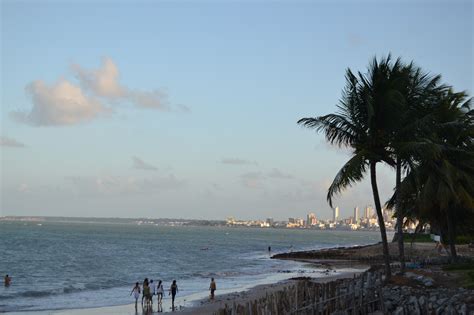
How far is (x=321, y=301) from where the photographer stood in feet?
57.9

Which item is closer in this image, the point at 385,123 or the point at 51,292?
the point at 385,123

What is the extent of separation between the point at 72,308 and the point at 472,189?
946 inches

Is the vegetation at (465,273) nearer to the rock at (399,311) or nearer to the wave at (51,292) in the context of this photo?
the rock at (399,311)

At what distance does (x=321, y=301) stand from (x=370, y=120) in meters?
8.07

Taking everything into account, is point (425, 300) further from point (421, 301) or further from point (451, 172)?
Answer: point (451, 172)

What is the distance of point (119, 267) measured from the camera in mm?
64062

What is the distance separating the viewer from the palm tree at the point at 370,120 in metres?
22.1

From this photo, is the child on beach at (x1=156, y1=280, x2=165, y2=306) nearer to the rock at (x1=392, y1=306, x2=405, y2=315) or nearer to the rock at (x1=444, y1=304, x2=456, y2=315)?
the rock at (x1=392, y1=306, x2=405, y2=315)

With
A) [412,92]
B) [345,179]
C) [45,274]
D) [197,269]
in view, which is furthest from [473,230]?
[45,274]

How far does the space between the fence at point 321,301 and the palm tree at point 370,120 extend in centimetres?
333

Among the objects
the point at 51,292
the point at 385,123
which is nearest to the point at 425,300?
the point at 385,123

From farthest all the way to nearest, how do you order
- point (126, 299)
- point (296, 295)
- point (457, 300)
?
point (126, 299), point (457, 300), point (296, 295)

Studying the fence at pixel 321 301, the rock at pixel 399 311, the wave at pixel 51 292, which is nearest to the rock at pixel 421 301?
the rock at pixel 399 311

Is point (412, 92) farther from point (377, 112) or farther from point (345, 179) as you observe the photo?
point (345, 179)
